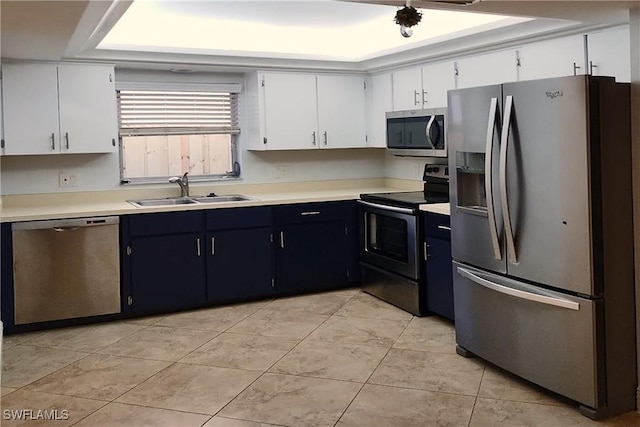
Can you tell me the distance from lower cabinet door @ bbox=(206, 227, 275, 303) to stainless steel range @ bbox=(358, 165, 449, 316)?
0.80 meters

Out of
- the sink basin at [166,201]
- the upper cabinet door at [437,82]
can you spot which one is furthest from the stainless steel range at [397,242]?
the sink basin at [166,201]

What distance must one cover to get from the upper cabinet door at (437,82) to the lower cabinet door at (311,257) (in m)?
1.25

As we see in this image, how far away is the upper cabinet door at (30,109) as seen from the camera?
14.7ft

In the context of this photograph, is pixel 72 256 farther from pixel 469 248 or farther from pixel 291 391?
pixel 469 248

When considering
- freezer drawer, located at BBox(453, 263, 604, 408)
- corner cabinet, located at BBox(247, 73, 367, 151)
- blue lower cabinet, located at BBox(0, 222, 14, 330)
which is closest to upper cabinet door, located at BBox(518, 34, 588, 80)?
freezer drawer, located at BBox(453, 263, 604, 408)

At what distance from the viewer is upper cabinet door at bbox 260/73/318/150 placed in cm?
535

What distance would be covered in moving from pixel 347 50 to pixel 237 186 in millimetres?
1581

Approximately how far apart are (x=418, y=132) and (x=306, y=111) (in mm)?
1103

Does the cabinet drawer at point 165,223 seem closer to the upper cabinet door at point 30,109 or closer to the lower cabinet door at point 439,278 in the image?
the upper cabinet door at point 30,109

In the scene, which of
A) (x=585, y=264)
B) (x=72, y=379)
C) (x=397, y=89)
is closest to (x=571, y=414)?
(x=585, y=264)

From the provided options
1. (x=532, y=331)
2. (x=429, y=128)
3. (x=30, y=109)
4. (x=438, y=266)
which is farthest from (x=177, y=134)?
(x=532, y=331)

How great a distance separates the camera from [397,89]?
532 cm

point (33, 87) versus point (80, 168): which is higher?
point (33, 87)

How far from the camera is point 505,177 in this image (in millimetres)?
3166
